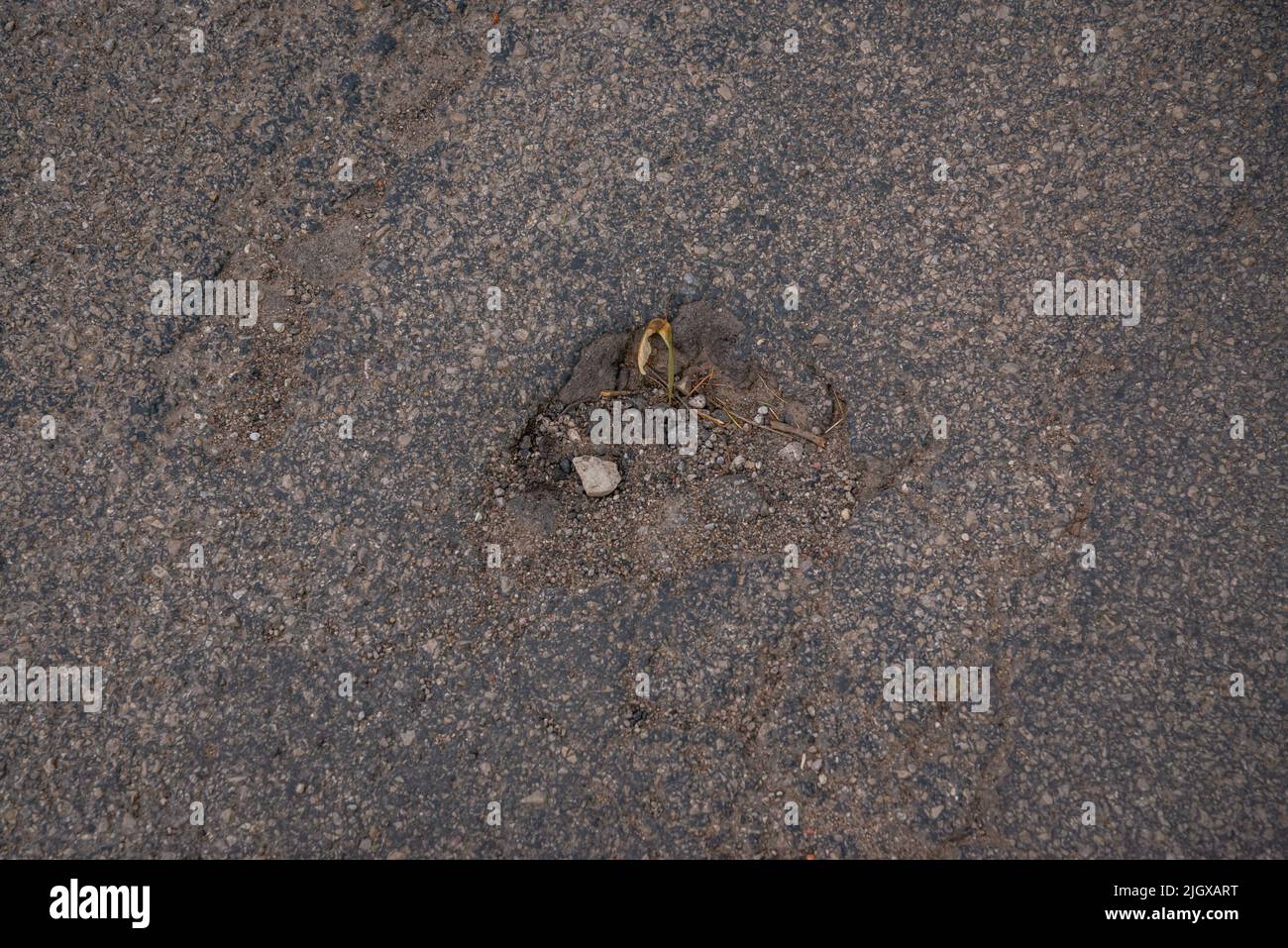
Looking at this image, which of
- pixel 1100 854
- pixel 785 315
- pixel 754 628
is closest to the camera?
pixel 1100 854

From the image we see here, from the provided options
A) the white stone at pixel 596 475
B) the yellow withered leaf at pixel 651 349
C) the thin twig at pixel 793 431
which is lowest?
the white stone at pixel 596 475

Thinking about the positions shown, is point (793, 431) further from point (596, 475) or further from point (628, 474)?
point (596, 475)

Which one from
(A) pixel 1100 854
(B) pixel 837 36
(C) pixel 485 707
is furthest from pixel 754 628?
(B) pixel 837 36

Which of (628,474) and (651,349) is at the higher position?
(651,349)

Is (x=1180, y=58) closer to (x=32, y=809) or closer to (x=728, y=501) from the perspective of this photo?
(x=728, y=501)

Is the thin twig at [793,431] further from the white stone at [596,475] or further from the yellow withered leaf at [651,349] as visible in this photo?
the white stone at [596,475]

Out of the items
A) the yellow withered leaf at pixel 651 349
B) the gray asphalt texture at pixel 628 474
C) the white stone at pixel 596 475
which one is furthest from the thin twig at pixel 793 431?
the white stone at pixel 596 475

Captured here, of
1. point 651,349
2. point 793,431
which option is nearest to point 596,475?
point 651,349

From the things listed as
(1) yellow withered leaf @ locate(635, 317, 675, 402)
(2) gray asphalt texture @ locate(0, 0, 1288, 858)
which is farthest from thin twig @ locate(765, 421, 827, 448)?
(1) yellow withered leaf @ locate(635, 317, 675, 402)

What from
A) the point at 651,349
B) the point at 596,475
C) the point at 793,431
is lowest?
the point at 596,475
